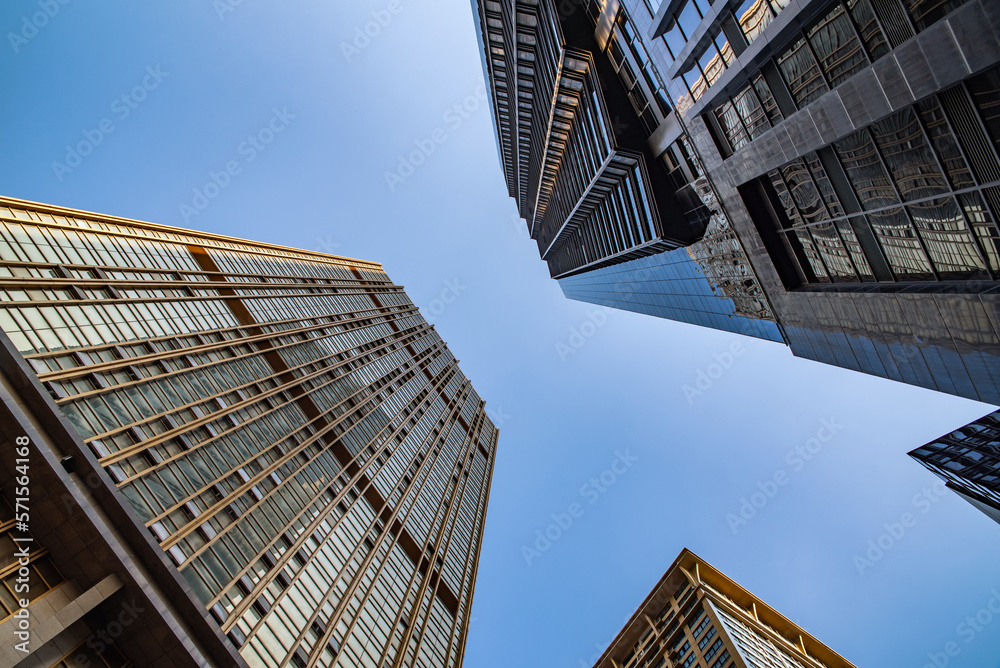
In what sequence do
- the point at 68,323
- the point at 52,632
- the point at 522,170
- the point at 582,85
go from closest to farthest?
1. the point at 52,632
2. the point at 68,323
3. the point at 582,85
4. the point at 522,170

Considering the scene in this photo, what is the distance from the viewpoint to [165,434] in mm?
28562

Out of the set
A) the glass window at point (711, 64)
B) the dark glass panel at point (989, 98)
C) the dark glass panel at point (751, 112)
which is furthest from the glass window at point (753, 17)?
the dark glass panel at point (989, 98)

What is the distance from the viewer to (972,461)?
47.3 m

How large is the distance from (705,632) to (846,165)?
140 ft

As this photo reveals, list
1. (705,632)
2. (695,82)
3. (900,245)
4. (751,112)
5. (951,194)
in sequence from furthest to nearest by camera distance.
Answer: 1. (705,632)
2. (695,82)
3. (751,112)
4. (900,245)
5. (951,194)

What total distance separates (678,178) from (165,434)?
39.5 metres

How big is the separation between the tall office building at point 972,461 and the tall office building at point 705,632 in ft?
74.6

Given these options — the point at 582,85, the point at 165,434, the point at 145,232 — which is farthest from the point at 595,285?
the point at 165,434

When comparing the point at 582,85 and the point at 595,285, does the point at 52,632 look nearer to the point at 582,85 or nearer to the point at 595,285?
the point at 582,85

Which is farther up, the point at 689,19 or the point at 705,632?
the point at 689,19

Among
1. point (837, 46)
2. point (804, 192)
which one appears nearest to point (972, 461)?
point (804, 192)

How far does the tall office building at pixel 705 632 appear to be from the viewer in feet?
138

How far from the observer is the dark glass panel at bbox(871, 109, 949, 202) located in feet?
50.1

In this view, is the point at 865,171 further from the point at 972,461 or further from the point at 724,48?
the point at 972,461
